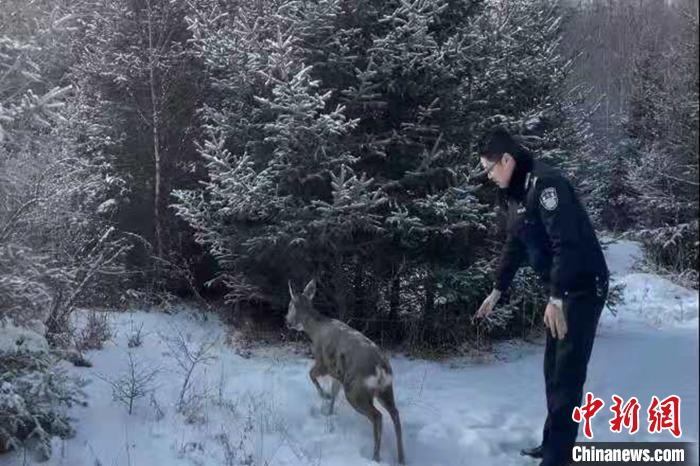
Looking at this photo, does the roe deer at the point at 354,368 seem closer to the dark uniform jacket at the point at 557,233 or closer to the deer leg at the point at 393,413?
the deer leg at the point at 393,413

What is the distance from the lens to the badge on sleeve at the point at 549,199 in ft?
15.9

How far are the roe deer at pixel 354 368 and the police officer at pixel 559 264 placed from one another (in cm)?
128

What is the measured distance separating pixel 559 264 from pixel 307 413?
9.25ft

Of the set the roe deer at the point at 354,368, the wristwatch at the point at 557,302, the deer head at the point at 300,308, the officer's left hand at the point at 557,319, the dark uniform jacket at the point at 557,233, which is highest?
the dark uniform jacket at the point at 557,233

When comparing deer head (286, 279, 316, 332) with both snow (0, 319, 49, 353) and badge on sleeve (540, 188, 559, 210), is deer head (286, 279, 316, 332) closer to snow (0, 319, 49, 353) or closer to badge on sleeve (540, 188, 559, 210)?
snow (0, 319, 49, 353)

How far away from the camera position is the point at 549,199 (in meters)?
4.85

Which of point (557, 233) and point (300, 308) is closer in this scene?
point (557, 233)

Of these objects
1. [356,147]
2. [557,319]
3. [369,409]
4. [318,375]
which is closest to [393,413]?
[369,409]

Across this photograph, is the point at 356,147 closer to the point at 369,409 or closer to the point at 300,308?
the point at 300,308

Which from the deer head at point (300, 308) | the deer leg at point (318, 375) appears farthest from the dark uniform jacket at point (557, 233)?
the deer head at point (300, 308)

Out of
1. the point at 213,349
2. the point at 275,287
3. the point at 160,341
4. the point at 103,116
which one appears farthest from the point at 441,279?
the point at 103,116

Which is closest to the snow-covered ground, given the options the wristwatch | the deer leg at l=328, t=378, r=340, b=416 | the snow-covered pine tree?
the deer leg at l=328, t=378, r=340, b=416

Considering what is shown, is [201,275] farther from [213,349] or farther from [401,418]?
[401,418]

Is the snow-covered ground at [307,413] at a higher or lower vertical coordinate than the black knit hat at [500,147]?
lower
